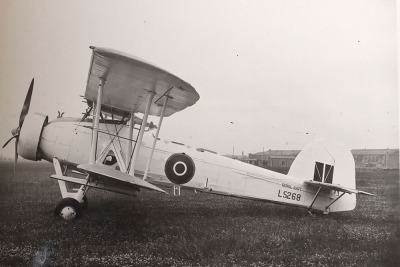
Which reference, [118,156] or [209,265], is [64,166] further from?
[209,265]

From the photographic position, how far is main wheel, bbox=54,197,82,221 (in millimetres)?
4344

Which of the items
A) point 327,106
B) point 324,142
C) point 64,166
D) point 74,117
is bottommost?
point 64,166

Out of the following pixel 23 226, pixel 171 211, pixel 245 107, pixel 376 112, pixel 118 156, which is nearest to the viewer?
pixel 23 226

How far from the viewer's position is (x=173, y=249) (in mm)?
3717

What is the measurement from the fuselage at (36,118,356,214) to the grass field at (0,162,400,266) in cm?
42

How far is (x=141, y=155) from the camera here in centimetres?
528

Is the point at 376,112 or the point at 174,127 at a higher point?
the point at 376,112

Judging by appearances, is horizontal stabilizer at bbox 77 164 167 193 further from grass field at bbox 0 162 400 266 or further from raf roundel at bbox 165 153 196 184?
raf roundel at bbox 165 153 196 184

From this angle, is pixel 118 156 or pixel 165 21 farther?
pixel 118 156

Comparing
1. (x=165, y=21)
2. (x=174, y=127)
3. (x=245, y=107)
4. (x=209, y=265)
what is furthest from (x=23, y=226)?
(x=245, y=107)

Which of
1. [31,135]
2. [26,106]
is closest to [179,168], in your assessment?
[31,135]

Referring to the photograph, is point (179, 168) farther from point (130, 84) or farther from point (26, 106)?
point (26, 106)

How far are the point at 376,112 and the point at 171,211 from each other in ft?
13.0

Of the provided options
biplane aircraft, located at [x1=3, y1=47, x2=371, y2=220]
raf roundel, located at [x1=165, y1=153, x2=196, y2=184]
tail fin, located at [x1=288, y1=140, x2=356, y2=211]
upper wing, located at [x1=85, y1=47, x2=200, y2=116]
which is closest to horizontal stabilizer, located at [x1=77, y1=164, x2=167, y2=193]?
biplane aircraft, located at [x1=3, y1=47, x2=371, y2=220]
